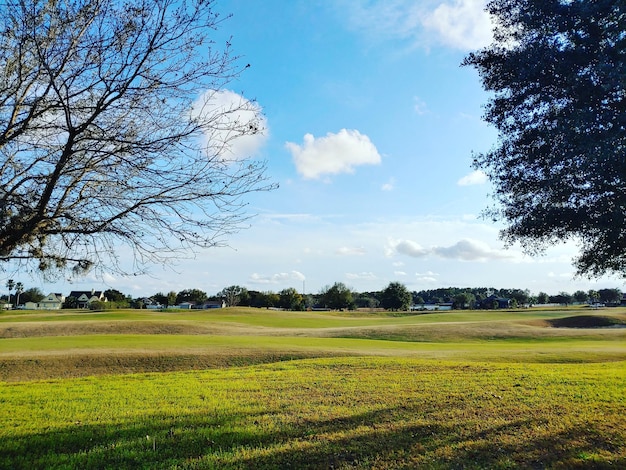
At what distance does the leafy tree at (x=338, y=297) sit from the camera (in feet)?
405

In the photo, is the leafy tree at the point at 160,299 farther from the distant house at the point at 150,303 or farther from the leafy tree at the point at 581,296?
the leafy tree at the point at 581,296

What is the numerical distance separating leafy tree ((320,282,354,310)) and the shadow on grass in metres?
114

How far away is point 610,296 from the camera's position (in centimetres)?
14912

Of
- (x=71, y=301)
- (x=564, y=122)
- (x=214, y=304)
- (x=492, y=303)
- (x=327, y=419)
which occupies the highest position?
(x=564, y=122)

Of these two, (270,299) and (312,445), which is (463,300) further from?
(312,445)

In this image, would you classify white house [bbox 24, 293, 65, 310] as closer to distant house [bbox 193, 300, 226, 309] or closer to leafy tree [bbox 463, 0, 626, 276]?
distant house [bbox 193, 300, 226, 309]

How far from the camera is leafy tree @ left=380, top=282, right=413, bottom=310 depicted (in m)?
123

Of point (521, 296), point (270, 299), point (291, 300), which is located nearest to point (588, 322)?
point (291, 300)

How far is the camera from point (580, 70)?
10523 mm

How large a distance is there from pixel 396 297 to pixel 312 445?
11701 cm

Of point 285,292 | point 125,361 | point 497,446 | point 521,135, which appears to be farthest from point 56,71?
point 285,292

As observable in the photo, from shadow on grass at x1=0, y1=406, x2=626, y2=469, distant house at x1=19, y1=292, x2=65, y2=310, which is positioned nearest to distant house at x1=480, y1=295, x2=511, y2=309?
distant house at x1=19, y1=292, x2=65, y2=310

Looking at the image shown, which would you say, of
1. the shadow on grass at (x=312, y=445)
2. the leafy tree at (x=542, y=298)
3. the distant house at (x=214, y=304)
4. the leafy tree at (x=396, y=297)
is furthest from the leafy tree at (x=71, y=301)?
the leafy tree at (x=542, y=298)

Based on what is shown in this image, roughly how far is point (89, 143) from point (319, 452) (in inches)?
244
